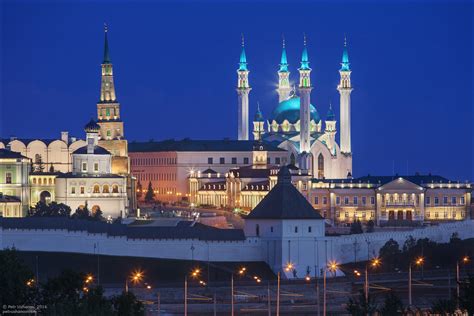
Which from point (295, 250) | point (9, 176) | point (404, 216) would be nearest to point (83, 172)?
point (9, 176)

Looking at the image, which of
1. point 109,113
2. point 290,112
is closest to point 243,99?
point 290,112

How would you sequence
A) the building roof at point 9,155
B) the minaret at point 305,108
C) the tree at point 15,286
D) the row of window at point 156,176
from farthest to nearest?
the row of window at point 156,176, the minaret at point 305,108, the building roof at point 9,155, the tree at point 15,286

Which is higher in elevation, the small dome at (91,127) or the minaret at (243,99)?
the minaret at (243,99)

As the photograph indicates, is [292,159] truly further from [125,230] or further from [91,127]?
[125,230]

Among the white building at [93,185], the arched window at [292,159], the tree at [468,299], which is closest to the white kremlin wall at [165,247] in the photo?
the white building at [93,185]

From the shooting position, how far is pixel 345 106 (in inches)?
7210

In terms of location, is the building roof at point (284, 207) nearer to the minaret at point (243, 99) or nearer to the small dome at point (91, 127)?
the small dome at point (91, 127)

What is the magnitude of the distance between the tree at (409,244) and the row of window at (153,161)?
60506 millimetres

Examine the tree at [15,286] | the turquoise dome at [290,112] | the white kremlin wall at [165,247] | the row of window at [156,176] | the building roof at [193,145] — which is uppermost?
the turquoise dome at [290,112]

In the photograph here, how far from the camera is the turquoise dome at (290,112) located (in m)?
191

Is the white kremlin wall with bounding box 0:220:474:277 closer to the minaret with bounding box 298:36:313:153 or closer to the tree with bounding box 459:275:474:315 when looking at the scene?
the tree with bounding box 459:275:474:315

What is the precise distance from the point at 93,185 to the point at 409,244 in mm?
28991

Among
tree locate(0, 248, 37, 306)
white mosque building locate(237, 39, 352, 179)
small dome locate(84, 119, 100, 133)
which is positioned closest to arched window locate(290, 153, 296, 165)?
white mosque building locate(237, 39, 352, 179)

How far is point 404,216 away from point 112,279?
5645cm
